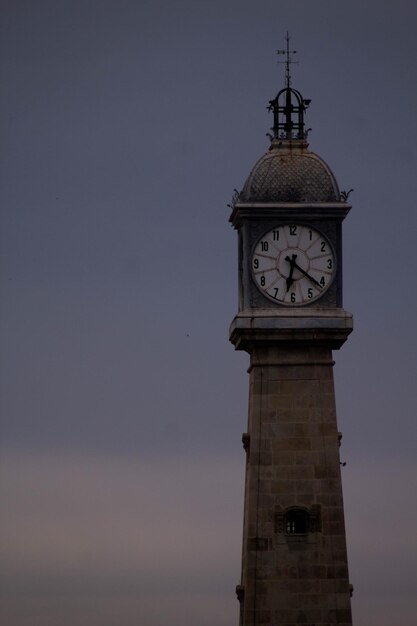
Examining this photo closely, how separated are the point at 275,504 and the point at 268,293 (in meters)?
4.68

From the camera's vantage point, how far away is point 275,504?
55719mm

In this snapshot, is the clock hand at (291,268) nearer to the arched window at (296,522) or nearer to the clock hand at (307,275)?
the clock hand at (307,275)

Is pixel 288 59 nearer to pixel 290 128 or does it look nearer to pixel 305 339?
pixel 290 128

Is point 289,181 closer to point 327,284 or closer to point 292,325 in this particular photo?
point 327,284

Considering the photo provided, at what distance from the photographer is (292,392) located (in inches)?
2217

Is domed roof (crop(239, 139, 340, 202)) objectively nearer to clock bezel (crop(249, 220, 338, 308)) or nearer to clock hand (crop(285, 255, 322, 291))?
clock bezel (crop(249, 220, 338, 308))

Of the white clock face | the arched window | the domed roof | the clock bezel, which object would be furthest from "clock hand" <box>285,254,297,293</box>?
the arched window

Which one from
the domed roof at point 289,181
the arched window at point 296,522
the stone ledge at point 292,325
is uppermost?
the domed roof at point 289,181

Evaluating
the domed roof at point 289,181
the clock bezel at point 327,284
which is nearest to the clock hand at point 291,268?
the clock bezel at point 327,284

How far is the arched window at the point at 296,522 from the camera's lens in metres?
55.7

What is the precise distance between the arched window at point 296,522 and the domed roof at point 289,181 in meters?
6.93

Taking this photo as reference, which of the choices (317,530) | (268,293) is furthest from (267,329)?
(317,530)

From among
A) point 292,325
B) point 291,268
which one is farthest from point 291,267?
point 292,325

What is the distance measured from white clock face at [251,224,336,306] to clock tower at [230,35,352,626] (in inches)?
0.9
